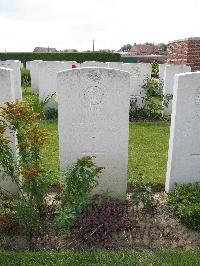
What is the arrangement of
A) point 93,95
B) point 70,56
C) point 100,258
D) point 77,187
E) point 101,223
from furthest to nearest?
point 70,56 → point 93,95 → point 101,223 → point 77,187 → point 100,258

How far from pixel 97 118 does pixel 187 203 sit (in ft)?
5.13

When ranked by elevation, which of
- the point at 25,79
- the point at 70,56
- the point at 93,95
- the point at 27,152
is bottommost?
the point at 25,79

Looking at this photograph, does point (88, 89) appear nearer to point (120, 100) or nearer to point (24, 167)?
point (120, 100)

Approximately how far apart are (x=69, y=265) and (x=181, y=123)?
2322mm

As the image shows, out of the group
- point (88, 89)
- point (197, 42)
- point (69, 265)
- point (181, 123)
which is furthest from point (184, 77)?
point (197, 42)

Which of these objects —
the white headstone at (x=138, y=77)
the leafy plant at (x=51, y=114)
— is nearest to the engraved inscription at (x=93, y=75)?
the leafy plant at (x=51, y=114)

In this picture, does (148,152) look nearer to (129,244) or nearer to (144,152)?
(144,152)

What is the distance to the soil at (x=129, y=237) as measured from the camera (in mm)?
4203

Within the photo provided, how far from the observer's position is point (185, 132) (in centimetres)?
490

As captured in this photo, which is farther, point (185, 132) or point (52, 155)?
point (52, 155)

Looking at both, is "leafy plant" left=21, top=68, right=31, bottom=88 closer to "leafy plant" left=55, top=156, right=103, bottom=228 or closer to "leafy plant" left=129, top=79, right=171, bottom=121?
"leafy plant" left=129, top=79, right=171, bottom=121

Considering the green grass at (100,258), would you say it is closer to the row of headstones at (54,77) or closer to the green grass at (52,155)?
the green grass at (52,155)

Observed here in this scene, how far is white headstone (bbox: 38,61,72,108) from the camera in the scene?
10.2 m

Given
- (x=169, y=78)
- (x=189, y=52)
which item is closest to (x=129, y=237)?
(x=169, y=78)
